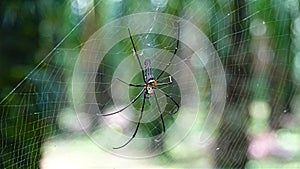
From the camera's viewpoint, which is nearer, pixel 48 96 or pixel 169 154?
pixel 48 96

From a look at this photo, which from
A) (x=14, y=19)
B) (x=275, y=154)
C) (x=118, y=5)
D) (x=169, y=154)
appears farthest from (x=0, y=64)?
(x=275, y=154)

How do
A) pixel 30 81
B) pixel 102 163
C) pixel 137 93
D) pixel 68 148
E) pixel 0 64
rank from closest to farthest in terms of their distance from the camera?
1. pixel 0 64
2. pixel 30 81
3. pixel 137 93
4. pixel 68 148
5. pixel 102 163

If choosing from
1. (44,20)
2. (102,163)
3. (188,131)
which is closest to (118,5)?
(44,20)

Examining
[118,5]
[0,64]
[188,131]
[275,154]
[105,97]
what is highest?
[118,5]

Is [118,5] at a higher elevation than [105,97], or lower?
higher

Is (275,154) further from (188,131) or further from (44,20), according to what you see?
(44,20)

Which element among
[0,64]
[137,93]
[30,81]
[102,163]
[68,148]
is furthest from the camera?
[102,163]
